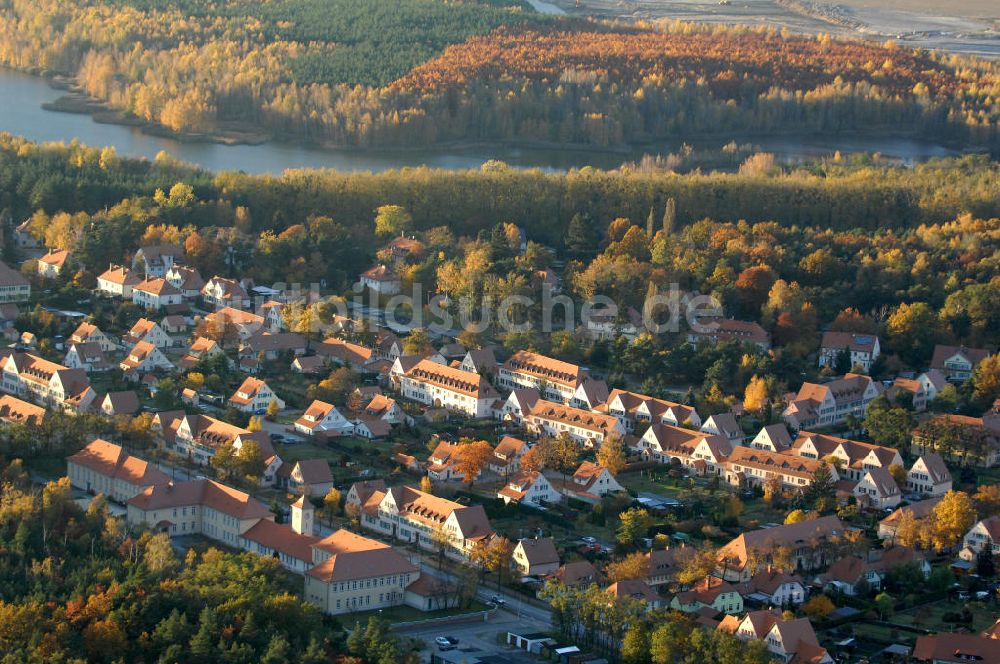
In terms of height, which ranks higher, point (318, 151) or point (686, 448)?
point (686, 448)

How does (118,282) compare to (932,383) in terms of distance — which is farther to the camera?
(118,282)

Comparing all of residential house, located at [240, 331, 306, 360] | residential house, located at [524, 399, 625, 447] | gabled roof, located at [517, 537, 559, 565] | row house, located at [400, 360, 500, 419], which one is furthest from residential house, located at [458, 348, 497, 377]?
gabled roof, located at [517, 537, 559, 565]

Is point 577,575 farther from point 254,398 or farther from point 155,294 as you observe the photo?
point 155,294

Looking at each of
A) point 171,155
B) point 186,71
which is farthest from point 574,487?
point 186,71

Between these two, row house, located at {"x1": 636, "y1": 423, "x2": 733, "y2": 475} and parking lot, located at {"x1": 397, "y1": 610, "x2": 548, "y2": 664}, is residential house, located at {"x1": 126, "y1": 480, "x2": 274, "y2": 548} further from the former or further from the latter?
row house, located at {"x1": 636, "y1": 423, "x2": 733, "y2": 475}

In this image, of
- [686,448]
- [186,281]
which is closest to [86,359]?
[186,281]

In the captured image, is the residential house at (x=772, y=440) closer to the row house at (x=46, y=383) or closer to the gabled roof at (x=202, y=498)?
the gabled roof at (x=202, y=498)

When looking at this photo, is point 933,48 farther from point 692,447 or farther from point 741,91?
point 692,447
